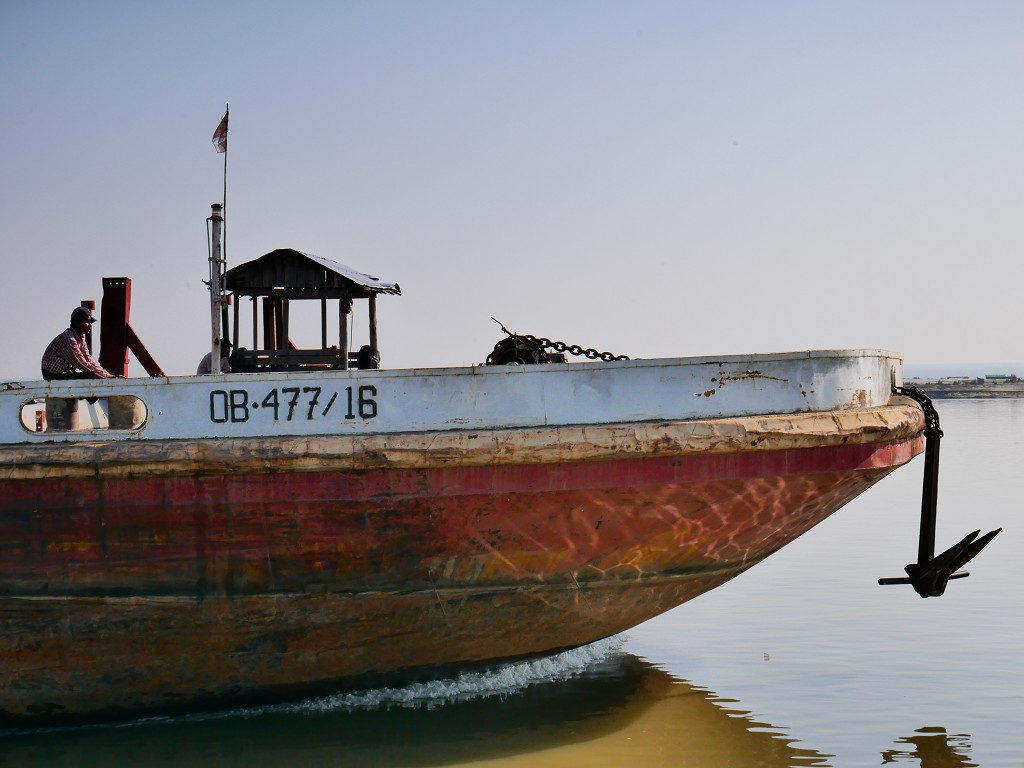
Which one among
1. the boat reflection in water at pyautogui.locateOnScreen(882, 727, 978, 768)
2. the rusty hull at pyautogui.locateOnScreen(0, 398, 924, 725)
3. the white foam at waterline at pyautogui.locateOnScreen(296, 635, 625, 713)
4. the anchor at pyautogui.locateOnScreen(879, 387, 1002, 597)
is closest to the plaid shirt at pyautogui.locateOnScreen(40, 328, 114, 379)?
the rusty hull at pyautogui.locateOnScreen(0, 398, 924, 725)

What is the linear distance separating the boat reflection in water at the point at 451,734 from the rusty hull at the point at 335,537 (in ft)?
0.64

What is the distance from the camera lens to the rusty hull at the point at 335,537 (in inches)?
277

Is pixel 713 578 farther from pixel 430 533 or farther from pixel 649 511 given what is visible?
pixel 430 533

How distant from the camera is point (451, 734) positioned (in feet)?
24.7

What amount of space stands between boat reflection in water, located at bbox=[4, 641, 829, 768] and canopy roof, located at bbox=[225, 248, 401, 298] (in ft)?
10.2

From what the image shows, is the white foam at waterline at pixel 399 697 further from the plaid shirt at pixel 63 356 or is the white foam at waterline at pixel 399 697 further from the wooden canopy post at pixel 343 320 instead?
the wooden canopy post at pixel 343 320

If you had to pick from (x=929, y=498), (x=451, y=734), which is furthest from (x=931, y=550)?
(x=451, y=734)

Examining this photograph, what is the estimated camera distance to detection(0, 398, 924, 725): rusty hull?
277 inches

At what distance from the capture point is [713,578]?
8102mm

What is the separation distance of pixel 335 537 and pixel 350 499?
0.27 m

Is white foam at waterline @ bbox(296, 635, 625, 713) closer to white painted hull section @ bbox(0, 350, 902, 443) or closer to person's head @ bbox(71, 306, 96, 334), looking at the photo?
white painted hull section @ bbox(0, 350, 902, 443)

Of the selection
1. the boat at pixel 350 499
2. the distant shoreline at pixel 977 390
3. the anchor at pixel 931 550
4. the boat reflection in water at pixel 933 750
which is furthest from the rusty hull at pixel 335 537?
the distant shoreline at pixel 977 390

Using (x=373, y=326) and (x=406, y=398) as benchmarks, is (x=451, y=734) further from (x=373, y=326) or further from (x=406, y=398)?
(x=373, y=326)

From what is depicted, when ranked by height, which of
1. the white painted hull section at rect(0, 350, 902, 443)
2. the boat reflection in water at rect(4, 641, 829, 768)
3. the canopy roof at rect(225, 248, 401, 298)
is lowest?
the boat reflection in water at rect(4, 641, 829, 768)
